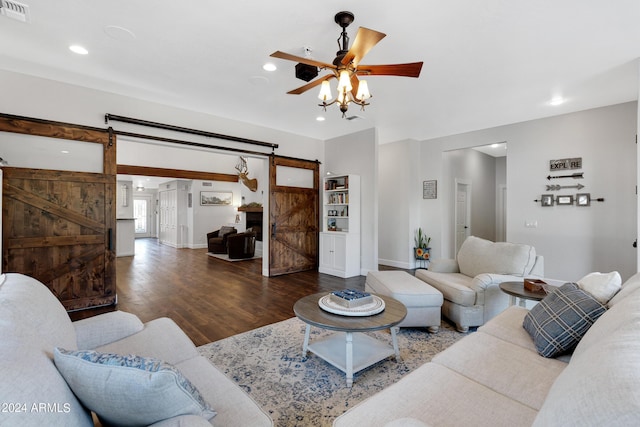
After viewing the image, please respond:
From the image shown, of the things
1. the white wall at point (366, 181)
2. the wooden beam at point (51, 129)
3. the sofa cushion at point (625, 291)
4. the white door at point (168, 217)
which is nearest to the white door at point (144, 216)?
the white door at point (168, 217)

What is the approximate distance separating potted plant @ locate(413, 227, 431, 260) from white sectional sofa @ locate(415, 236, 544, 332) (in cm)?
244

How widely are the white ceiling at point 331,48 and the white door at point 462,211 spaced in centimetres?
257

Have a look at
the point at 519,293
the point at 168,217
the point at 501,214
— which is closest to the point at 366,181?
the point at 519,293

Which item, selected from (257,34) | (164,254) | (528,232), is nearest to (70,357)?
(257,34)

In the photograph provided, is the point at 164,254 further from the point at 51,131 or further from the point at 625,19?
the point at 625,19

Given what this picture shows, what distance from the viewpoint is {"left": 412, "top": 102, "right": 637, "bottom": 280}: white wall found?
4133 mm

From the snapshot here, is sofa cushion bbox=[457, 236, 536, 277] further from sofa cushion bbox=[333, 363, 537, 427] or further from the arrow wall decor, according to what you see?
sofa cushion bbox=[333, 363, 537, 427]

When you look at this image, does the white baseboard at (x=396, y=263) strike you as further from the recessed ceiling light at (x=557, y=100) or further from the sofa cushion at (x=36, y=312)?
the sofa cushion at (x=36, y=312)

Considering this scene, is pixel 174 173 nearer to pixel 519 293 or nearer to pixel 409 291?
pixel 409 291

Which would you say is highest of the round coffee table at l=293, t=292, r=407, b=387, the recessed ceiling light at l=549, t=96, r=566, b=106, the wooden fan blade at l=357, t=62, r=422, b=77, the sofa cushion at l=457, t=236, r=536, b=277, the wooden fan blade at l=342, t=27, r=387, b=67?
the recessed ceiling light at l=549, t=96, r=566, b=106

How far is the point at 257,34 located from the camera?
2648 millimetres

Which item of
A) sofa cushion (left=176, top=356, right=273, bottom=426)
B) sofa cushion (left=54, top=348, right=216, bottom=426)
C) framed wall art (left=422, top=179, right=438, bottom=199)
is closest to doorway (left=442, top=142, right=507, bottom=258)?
framed wall art (left=422, top=179, right=438, bottom=199)

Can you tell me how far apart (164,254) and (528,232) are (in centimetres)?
888

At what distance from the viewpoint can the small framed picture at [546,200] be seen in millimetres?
4730
